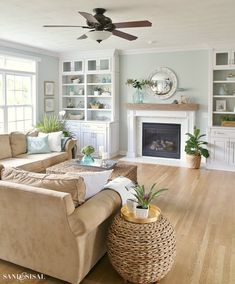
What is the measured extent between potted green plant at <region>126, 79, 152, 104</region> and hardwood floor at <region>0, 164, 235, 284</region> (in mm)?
1965

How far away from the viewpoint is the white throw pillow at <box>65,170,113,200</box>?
8.13ft

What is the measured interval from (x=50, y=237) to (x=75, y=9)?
9.46 ft

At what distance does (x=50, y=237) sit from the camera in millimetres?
2230

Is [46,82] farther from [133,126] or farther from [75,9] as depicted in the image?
[75,9]

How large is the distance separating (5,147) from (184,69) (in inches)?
167

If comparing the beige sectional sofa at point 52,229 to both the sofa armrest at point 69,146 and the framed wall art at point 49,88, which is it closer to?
the sofa armrest at point 69,146

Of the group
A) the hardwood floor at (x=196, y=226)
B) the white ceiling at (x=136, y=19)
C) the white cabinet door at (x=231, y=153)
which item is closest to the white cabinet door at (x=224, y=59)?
the white ceiling at (x=136, y=19)

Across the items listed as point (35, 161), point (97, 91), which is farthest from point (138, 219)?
point (97, 91)

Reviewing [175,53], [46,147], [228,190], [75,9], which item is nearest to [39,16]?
[75,9]

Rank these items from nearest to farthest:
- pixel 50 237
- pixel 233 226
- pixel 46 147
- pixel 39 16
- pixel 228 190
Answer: pixel 50 237
pixel 233 226
pixel 39 16
pixel 228 190
pixel 46 147

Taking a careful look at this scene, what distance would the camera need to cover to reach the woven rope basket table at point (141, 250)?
2195mm

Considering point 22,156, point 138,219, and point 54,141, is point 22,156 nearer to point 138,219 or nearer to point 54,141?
point 54,141

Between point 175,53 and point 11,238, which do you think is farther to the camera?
point 175,53

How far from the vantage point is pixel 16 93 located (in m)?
6.52
